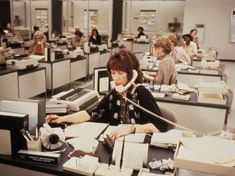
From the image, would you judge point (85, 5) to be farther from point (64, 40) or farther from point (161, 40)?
point (161, 40)

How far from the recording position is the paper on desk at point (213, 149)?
46.3 inches

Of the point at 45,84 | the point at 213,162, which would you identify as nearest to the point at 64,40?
the point at 45,84

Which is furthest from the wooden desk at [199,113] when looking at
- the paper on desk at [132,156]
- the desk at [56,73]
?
the desk at [56,73]

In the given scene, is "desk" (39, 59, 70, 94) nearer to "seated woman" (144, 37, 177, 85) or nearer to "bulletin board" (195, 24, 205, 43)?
"seated woman" (144, 37, 177, 85)

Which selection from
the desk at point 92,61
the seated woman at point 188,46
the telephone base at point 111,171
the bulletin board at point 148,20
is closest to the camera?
the telephone base at point 111,171

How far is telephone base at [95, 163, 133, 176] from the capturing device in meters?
1.57

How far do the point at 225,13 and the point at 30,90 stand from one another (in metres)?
8.70

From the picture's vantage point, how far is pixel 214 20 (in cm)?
1144

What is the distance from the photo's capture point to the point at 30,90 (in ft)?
17.7

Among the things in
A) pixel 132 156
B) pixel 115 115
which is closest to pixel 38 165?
pixel 132 156

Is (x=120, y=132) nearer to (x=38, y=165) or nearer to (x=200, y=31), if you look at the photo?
(x=38, y=165)

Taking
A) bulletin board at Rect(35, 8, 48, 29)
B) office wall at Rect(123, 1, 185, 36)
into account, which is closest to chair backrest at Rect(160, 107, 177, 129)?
office wall at Rect(123, 1, 185, 36)

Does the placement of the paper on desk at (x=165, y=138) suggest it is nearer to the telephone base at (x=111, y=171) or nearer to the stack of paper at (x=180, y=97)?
the telephone base at (x=111, y=171)

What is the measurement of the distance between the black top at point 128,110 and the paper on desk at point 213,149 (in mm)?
872
